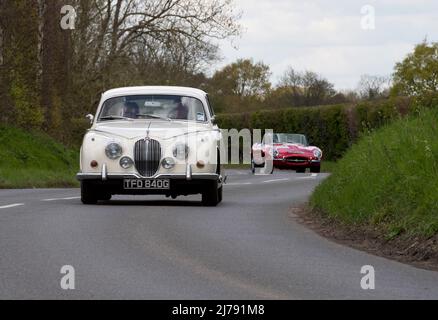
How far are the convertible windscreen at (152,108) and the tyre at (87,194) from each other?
1445mm

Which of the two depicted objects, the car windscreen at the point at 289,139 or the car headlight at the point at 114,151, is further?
the car windscreen at the point at 289,139

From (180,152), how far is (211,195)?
103 cm

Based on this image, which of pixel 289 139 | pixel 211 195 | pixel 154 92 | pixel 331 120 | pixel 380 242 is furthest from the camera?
pixel 331 120

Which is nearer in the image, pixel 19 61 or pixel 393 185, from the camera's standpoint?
pixel 393 185

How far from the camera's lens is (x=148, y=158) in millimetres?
17453

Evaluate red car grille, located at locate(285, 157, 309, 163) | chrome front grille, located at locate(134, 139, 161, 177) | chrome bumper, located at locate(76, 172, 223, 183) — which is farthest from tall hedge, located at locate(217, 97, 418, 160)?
chrome front grille, located at locate(134, 139, 161, 177)

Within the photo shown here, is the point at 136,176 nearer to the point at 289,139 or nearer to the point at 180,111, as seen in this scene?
the point at 180,111

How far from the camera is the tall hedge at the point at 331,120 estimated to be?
149 feet

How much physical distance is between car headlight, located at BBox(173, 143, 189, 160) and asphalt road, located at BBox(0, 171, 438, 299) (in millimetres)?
792

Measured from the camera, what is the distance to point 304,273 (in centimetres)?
Result: 970

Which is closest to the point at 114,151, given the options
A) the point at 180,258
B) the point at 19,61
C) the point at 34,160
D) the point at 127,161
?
the point at 127,161

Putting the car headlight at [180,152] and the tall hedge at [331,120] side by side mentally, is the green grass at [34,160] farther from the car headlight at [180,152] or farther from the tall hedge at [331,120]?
the tall hedge at [331,120]

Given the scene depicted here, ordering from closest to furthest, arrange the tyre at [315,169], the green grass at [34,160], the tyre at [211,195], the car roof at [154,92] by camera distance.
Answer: the tyre at [211,195] < the car roof at [154,92] < the green grass at [34,160] < the tyre at [315,169]

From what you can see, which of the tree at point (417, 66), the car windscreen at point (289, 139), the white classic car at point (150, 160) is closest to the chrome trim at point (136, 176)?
the white classic car at point (150, 160)
